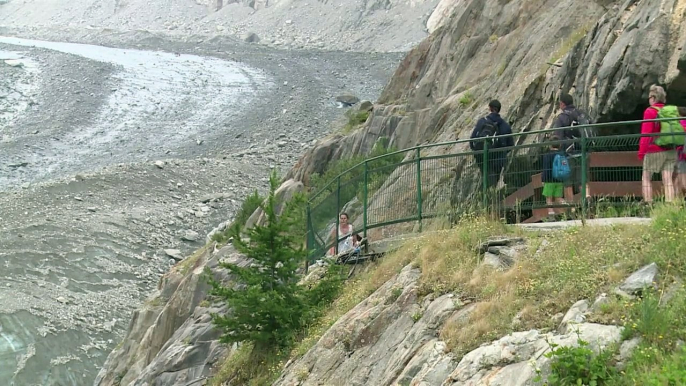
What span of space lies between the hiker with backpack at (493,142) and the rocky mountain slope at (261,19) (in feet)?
281

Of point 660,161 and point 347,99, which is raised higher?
point 660,161

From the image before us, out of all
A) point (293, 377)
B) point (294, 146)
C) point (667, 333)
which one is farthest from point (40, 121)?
point (667, 333)

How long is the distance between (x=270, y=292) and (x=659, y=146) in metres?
5.81

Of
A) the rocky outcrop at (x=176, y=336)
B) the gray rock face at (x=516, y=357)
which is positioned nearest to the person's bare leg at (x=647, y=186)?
the gray rock face at (x=516, y=357)

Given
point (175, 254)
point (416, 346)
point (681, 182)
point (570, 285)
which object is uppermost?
point (681, 182)

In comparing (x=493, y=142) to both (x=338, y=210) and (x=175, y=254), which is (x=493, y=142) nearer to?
(x=338, y=210)

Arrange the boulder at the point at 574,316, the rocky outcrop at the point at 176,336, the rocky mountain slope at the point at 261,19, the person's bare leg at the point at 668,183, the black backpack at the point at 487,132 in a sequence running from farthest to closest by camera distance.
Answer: the rocky mountain slope at the point at 261,19
the rocky outcrop at the point at 176,336
the black backpack at the point at 487,132
the person's bare leg at the point at 668,183
the boulder at the point at 574,316

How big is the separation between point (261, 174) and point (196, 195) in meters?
4.40

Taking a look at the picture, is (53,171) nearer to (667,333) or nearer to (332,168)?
(332,168)

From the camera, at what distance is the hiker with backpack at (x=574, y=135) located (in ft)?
41.7

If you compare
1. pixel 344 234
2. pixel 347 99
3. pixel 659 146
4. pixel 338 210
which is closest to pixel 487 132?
pixel 659 146

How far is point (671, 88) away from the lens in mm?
14508

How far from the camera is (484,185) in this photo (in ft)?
45.1

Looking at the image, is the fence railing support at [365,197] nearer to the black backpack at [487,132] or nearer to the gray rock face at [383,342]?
the black backpack at [487,132]
